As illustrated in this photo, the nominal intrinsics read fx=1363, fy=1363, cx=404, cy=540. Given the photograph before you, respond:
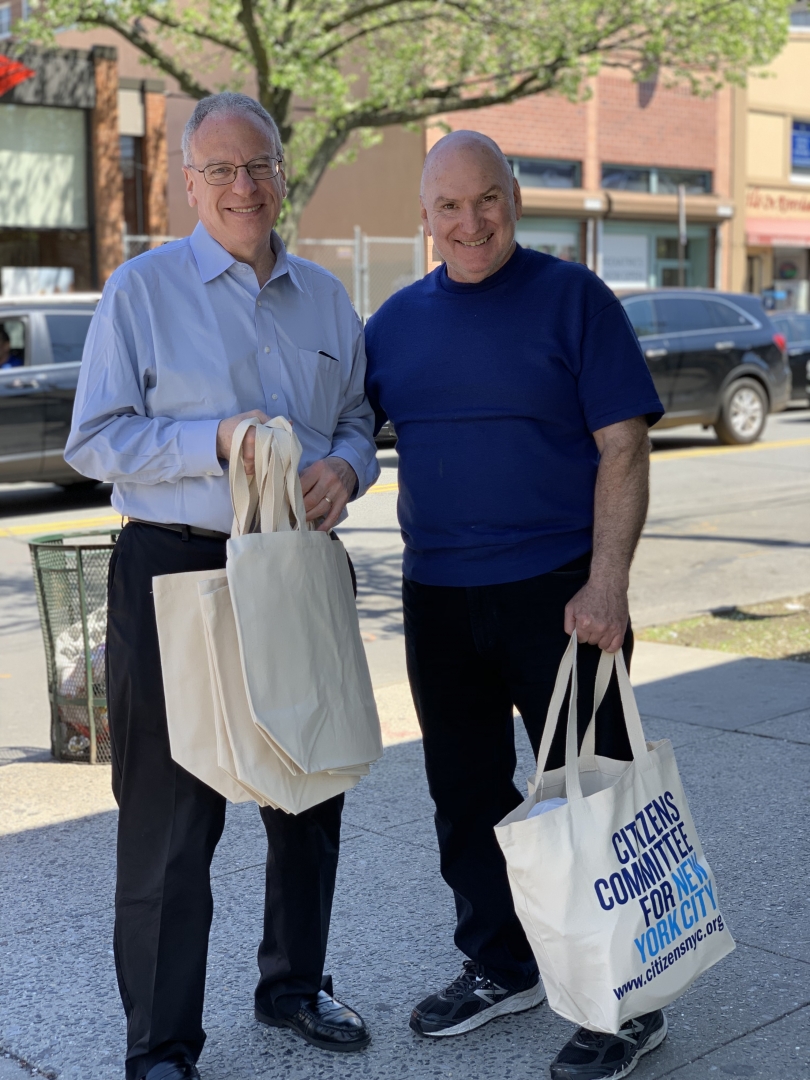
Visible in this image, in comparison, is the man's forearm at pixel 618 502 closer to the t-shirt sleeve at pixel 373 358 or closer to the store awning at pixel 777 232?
the t-shirt sleeve at pixel 373 358

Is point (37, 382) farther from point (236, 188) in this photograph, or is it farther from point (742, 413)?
point (236, 188)

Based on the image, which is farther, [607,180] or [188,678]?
[607,180]

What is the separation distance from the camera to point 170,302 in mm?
2881

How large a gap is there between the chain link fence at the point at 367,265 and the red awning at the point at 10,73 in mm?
4613

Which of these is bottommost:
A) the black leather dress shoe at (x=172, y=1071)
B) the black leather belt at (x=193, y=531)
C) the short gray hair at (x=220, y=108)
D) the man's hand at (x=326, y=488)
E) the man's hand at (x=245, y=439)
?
the black leather dress shoe at (x=172, y=1071)

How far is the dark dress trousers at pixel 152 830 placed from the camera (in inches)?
114

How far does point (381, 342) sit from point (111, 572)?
A: 0.82 meters

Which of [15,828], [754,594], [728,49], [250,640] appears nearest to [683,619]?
[754,594]

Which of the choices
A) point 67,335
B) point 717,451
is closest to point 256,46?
point 67,335

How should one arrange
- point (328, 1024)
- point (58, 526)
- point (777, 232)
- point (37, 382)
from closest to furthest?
point (328, 1024)
point (58, 526)
point (37, 382)
point (777, 232)

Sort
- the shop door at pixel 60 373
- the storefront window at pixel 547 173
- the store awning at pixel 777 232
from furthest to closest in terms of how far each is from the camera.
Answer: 1. the store awning at pixel 777 232
2. the storefront window at pixel 547 173
3. the shop door at pixel 60 373

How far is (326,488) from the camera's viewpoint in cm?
292

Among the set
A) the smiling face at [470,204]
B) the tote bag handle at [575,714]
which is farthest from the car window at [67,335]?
the tote bag handle at [575,714]

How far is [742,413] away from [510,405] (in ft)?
46.2
